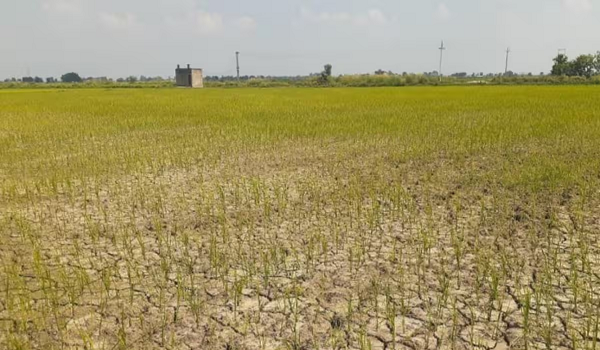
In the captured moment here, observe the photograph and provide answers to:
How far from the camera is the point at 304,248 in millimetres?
3789

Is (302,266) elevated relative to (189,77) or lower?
lower

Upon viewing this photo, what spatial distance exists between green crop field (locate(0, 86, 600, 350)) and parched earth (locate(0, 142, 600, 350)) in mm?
15

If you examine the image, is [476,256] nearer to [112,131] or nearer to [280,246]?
[280,246]

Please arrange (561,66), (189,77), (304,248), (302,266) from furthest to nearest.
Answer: (561,66) < (189,77) < (304,248) < (302,266)

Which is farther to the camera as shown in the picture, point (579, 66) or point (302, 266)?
point (579, 66)

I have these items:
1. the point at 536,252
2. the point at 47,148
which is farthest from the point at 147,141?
the point at 536,252

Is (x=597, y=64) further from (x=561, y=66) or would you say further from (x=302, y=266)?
(x=302, y=266)

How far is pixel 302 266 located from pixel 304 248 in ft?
1.20

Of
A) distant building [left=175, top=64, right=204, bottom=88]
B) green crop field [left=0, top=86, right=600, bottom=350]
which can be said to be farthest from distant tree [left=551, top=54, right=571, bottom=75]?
green crop field [left=0, top=86, right=600, bottom=350]

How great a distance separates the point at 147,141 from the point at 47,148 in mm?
2042

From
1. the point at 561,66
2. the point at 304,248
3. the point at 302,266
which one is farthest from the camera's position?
the point at 561,66

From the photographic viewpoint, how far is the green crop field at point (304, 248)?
260 cm

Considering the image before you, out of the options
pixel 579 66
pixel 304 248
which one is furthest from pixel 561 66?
pixel 304 248

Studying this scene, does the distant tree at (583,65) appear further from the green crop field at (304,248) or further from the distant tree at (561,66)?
the green crop field at (304,248)
